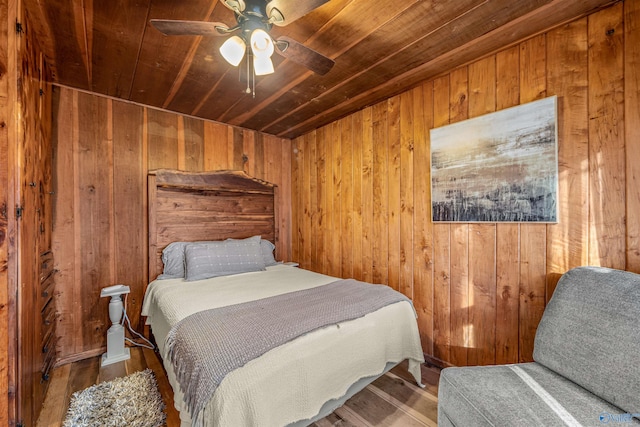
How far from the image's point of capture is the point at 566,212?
5.25ft

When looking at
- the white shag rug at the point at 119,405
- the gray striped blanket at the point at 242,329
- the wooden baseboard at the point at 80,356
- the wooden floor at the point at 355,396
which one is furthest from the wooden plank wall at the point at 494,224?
the wooden baseboard at the point at 80,356

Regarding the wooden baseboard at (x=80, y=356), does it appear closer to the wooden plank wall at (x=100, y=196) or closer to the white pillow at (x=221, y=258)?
the wooden plank wall at (x=100, y=196)

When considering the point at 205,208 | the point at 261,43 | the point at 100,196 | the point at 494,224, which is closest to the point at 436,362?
the point at 494,224

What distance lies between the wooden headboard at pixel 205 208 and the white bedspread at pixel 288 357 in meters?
0.69

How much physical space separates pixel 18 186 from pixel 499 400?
7.62 feet

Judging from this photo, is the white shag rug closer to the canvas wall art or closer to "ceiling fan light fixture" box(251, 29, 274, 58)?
"ceiling fan light fixture" box(251, 29, 274, 58)

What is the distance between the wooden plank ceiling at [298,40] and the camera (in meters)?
1.47

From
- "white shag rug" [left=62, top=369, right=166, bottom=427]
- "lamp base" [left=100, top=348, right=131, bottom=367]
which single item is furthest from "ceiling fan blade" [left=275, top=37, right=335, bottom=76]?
"lamp base" [left=100, top=348, right=131, bottom=367]

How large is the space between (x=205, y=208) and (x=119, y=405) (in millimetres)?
1865

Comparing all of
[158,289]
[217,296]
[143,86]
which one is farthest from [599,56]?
[158,289]

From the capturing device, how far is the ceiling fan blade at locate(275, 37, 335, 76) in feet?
4.61

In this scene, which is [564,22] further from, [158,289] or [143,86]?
[158,289]

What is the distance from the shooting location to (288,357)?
1.25m

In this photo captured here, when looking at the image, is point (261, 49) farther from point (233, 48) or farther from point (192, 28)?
point (192, 28)
